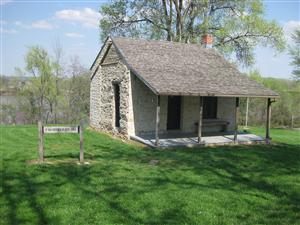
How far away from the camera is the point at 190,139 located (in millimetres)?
14719

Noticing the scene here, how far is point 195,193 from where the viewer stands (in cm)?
704

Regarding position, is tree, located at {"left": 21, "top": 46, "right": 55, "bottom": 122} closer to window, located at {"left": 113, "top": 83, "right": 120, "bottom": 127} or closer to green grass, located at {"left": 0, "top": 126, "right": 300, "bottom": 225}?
window, located at {"left": 113, "top": 83, "right": 120, "bottom": 127}

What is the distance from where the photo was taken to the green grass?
5723 mm

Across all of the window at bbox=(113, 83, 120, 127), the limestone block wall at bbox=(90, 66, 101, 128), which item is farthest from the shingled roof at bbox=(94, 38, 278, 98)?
the limestone block wall at bbox=(90, 66, 101, 128)

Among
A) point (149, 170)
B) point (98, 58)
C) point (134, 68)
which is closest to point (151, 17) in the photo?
point (98, 58)

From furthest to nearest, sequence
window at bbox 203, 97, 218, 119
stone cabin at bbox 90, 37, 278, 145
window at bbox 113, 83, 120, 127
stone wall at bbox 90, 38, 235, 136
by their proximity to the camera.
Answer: window at bbox 203, 97, 218, 119
window at bbox 113, 83, 120, 127
stone wall at bbox 90, 38, 235, 136
stone cabin at bbox 90, 37, 278, 145

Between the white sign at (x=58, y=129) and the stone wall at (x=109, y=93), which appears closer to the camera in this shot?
the white sign at (x=58, y=129)

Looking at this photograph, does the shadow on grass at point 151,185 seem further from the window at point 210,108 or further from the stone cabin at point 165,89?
the window at point 210,108

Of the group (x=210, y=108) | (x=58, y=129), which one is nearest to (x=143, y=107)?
(x=210, y=108)

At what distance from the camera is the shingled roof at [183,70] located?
1362 cm

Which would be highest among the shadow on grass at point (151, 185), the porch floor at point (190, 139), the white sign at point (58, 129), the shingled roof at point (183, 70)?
the shingled roof at point (183, 70)

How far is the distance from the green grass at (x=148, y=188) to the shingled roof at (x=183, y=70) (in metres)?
2.94

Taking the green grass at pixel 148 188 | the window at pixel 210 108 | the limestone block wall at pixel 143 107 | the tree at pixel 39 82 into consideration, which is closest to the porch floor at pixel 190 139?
the limestone block wall at pixel 143 107

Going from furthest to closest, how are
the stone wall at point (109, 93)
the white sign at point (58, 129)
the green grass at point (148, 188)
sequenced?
the stone wall at point (109, 93), the white sign at point (58, 129), the green grass at point (148, 188)
